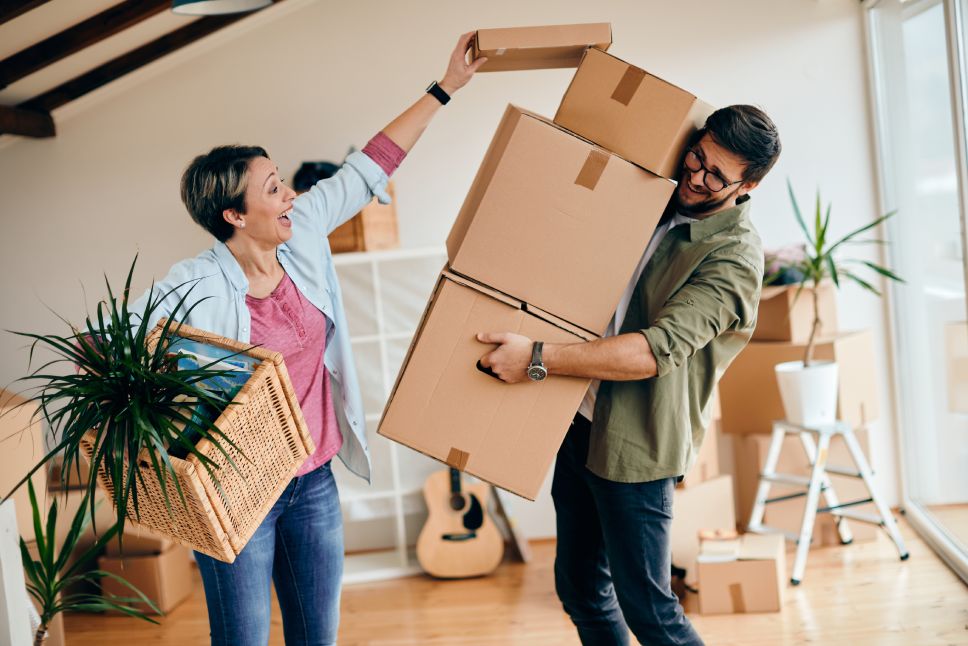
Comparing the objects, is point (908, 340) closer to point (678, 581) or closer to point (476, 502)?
point (678, 581)

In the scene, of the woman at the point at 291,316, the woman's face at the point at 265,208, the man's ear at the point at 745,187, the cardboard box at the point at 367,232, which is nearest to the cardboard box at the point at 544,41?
the woman at the point at 291,316

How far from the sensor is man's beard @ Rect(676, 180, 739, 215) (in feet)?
5.36

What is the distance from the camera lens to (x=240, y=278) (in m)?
1.68

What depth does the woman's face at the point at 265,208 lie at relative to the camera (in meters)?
1.67

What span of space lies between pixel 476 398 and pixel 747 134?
0.67m

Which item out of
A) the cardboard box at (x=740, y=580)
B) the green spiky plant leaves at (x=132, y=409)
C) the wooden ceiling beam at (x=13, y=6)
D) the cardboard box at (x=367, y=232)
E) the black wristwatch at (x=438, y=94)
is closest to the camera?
the green spiky plant leaves at (x=132, y=409)

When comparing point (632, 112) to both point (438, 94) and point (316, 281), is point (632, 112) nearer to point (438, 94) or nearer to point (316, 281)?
point (438, 94)

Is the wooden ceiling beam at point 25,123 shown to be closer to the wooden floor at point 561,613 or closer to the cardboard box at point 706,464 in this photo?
the wooden floor at point 561,613

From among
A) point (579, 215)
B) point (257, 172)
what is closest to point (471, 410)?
point (579, 215)

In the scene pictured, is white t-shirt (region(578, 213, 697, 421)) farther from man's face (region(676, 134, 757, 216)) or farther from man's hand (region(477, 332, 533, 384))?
man's hand (region(477, 332, 533, 384))

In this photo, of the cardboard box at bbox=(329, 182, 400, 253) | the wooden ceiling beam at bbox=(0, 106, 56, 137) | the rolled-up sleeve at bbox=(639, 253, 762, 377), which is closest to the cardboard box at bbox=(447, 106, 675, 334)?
the rolled-up sleeve at bbox=(639, 253, 762, 377)

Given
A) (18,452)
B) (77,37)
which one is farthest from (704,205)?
(77,37)

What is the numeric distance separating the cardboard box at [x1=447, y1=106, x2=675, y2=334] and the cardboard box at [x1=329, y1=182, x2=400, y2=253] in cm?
182

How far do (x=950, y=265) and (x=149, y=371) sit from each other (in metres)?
2.63
